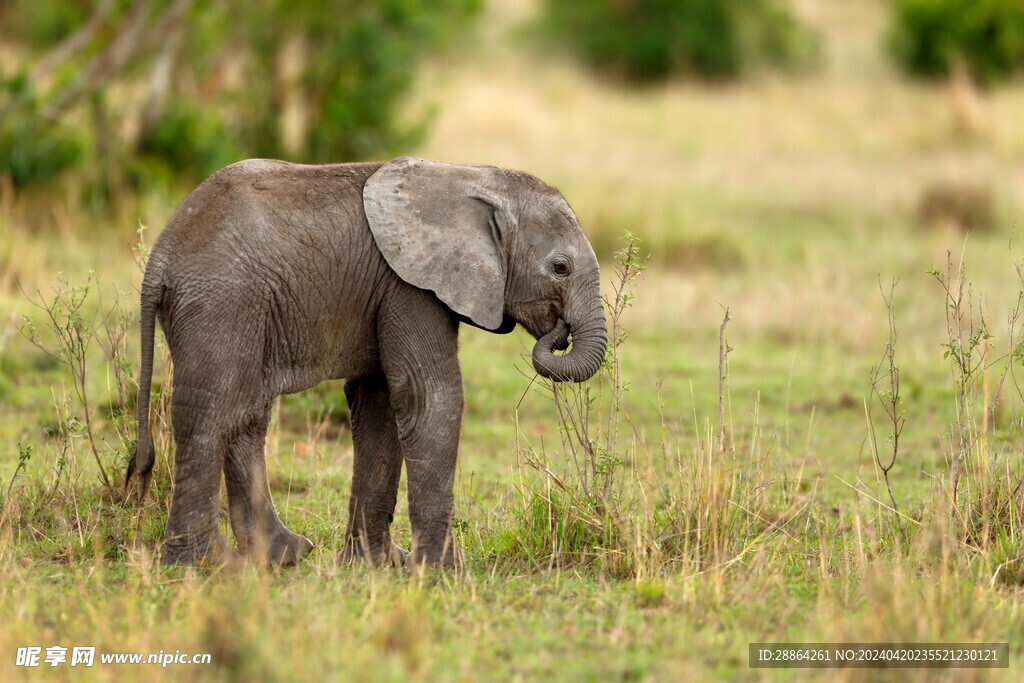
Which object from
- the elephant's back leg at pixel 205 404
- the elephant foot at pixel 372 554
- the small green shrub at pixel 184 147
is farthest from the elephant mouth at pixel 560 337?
the small green shrub at pixel 184 147

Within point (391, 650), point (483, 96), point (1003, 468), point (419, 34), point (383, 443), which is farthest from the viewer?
point (483, 96)

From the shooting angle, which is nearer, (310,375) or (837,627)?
(837,627)

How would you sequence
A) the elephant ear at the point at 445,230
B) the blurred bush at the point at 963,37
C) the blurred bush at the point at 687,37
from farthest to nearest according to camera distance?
the blurred bush at the point at 687,37
the blurred bush at the point at 963,37
the elephant ear at the point at 445,230

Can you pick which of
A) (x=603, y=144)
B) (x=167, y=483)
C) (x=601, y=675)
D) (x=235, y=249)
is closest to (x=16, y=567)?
(x=167, y=483)

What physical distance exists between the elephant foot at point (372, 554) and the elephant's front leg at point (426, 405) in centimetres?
20

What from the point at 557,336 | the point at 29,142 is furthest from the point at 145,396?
the point at 29,142

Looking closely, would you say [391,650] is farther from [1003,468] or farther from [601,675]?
[1003,468]

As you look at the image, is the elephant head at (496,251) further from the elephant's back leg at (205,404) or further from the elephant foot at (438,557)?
the elephant foot at (438,557)

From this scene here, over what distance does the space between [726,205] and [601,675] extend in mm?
16015

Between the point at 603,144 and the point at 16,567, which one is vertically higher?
the point at 603,144

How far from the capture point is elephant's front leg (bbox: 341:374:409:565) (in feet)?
23.9

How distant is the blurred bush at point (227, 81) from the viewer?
55.4 feet

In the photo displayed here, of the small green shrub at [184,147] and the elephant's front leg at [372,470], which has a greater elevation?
the small green shrub at [184,147]

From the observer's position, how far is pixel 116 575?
6.71 metres
